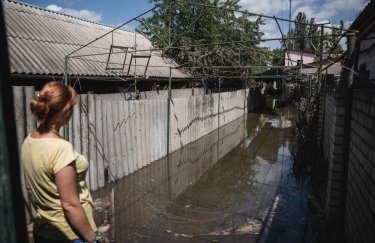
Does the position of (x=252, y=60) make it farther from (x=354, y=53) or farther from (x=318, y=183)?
(x=354, y=53)

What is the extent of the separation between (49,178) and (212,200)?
16.8 feet

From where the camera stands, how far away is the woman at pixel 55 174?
6.21ft

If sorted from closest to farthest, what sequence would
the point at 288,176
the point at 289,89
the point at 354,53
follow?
the point at 354,53
the point at 288,176
the point at 289,89

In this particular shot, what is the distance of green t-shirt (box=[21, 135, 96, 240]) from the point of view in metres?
1.90

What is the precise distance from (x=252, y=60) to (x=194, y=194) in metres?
16.3

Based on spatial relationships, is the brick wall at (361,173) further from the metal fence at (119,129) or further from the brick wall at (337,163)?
the metal fence at (119,129)

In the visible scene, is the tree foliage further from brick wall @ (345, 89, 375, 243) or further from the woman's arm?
the woman's arm

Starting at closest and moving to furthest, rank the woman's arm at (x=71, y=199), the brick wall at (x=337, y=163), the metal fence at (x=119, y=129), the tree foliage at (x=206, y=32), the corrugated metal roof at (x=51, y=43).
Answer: the woman's arm at (x=71, y=199), the brick wall at (x=337, y=163), the metal fence at (x=119, y=129), the corrugated metal roof at (x=51, y=43), the tree foliage at (x=206, y=32)

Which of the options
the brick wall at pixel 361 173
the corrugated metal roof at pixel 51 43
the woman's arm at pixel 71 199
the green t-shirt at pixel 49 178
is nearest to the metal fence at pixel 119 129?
the corrugated metal roof at pixel 51 43

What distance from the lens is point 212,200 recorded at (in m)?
6.71

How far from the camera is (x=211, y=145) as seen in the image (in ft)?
40.3

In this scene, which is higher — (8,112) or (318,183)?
(8,112)

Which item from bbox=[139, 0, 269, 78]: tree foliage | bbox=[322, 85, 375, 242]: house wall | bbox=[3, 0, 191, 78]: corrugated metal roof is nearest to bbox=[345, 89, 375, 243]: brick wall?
bbox=[322, 85, 375, 242]: house wall

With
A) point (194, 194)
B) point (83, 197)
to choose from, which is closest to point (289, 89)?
point (194, 194)
